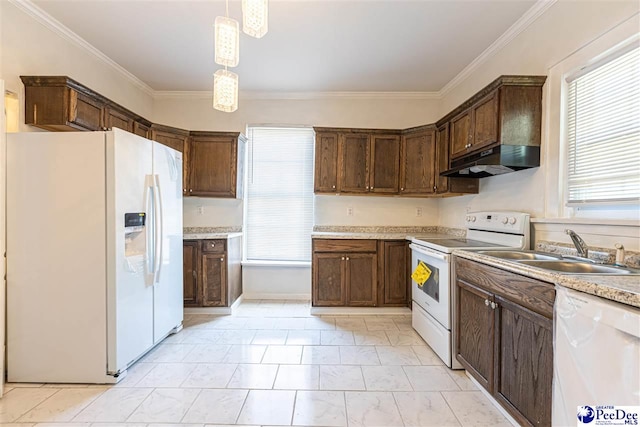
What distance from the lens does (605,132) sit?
1754 millimetres

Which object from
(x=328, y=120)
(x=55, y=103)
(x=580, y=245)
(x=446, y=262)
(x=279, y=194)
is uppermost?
(x=328, y=120)

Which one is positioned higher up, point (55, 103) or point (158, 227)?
point (55, 103)

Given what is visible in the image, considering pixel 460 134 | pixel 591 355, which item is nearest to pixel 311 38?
pixel 460 134

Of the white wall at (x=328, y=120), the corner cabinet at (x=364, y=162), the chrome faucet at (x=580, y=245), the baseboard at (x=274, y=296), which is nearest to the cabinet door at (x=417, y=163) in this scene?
the corner cabinet at (x=364, y=162)

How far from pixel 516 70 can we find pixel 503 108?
2.09ft

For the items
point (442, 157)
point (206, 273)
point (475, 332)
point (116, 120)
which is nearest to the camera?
point (475, 332)

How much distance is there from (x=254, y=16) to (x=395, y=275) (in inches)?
114

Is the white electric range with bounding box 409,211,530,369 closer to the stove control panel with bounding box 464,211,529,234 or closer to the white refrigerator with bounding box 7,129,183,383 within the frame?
the stove control panel with bounding box 464,211,529,234

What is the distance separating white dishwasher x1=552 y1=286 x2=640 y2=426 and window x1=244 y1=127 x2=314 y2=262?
3118 millimetres

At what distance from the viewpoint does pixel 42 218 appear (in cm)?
204

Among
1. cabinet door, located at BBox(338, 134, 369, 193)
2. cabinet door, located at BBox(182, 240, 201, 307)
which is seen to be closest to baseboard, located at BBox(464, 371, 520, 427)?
cabinet door, located at BBox(338, 134, 369, 193)

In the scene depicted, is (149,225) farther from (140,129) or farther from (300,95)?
(300,95)

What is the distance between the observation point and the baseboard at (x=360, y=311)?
346cm

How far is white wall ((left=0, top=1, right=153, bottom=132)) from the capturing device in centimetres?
219
